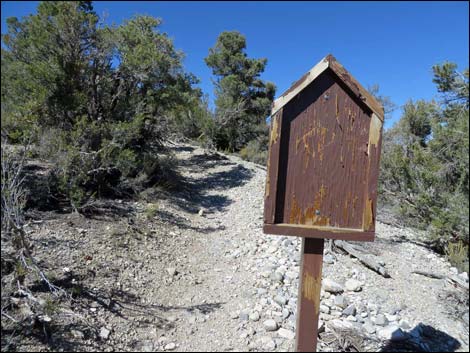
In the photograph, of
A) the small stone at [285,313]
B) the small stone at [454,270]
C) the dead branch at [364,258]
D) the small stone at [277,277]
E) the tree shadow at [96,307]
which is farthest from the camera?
the small stone at [454,270]

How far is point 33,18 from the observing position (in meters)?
6.40

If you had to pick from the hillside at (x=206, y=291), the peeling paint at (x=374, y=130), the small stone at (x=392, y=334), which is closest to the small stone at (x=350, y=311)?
the hillside at (x=206, y=291)

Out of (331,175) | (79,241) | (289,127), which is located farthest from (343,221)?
(79,241)

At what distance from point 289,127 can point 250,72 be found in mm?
16045

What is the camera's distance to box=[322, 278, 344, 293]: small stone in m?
4.09

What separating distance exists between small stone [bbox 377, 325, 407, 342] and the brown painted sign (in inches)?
61.2

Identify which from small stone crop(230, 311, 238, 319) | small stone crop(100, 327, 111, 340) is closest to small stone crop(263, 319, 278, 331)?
small stone crop(230, 311, 238, 319)

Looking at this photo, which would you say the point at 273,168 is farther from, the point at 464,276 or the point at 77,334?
the point at 464,276

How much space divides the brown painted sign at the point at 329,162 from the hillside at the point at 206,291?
1487mm

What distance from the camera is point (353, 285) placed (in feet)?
13.9

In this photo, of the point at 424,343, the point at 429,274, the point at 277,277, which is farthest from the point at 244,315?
the point at 429,274

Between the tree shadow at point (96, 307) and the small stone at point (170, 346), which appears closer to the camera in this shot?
the tree shadow at point (96, 307)

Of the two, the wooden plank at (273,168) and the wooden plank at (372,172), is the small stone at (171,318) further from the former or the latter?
the wooden plank at (372,172)

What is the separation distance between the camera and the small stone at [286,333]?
3275 mm
